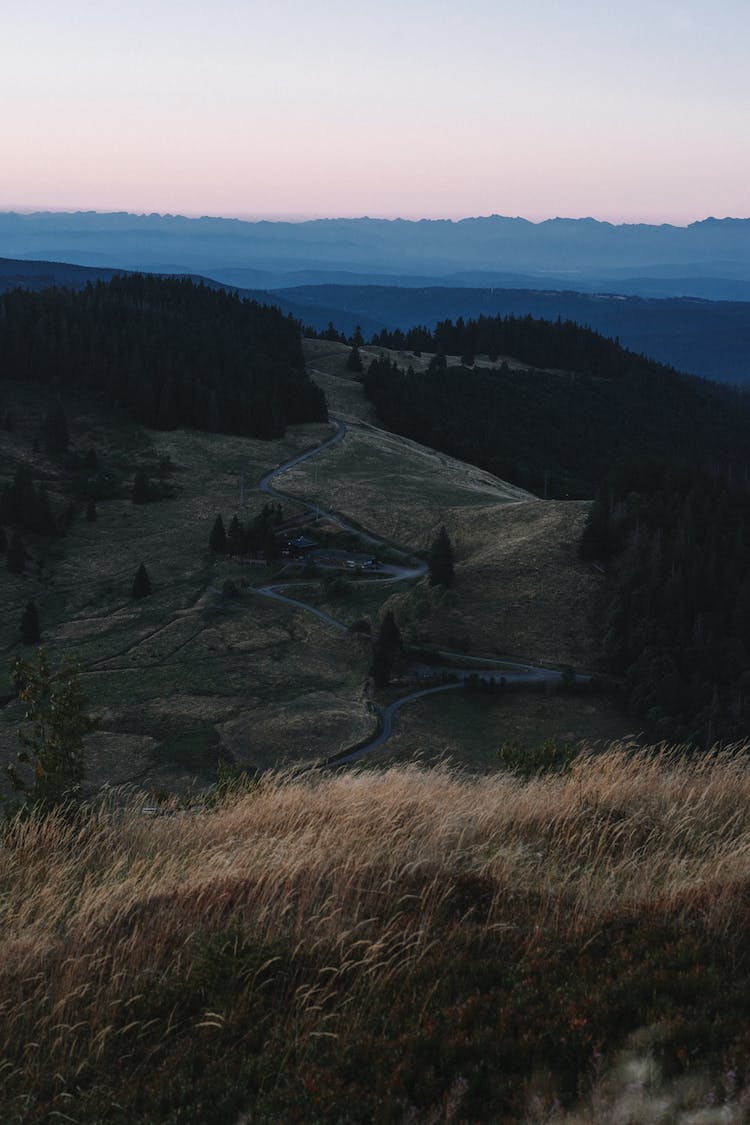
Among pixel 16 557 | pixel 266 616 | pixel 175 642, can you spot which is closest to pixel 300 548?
pixel 266 616

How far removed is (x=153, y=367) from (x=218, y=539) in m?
64.0

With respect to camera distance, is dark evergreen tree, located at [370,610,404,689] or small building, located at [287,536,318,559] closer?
dark evergreen tree, located at [370,610,404,689]

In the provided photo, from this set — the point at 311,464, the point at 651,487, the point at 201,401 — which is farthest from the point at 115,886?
the point at 201,401

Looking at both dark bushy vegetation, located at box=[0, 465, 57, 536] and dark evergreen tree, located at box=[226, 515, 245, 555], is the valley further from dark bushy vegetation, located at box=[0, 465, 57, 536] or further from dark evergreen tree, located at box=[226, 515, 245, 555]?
dark bushy vegetation, located at box=[0, 465, 57, 536]

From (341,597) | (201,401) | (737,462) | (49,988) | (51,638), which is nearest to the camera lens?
(49,988)

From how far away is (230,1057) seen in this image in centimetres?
620

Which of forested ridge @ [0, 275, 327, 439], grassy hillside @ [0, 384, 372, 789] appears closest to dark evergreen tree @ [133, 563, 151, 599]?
grassy hillside @ [0, 384, 372, 789]

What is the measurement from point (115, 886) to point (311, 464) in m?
122

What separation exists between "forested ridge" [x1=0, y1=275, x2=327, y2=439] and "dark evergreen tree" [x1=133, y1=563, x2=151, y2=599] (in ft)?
198

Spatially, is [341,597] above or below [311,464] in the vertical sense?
below

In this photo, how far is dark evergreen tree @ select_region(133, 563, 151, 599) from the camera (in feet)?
288

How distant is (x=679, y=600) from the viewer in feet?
251

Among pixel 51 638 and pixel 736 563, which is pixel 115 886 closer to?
pixel 51 638

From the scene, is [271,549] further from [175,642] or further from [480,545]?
[480,545]
